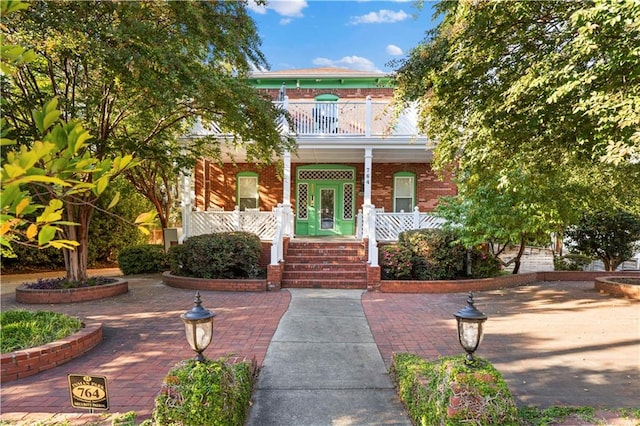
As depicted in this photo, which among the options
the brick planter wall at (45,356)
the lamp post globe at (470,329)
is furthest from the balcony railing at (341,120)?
the lamp post globe at (470,329)

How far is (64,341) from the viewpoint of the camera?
4.27 meters

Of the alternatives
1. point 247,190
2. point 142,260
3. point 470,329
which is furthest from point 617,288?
point 142,260

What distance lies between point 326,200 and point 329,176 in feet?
3.10

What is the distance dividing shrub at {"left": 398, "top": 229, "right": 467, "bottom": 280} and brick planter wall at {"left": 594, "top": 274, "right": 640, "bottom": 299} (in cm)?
329

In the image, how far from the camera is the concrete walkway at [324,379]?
3078 millimetres

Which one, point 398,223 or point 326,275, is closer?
point 326,275

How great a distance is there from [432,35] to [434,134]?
69.6 inches

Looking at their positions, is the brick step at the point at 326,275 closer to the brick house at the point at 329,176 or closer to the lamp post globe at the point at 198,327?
the brick house at the point at 329,176

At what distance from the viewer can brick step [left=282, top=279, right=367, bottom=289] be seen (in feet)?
29.1

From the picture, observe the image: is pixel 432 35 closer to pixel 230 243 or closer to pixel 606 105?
pixel 606 105

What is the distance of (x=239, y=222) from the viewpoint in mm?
A: 10500

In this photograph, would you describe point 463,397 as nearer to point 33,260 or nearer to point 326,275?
point 326,275

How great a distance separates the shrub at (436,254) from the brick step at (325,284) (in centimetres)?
151

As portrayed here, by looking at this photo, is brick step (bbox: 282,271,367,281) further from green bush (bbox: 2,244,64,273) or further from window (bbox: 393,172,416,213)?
green bush (bbox: 2,244,64,273)
